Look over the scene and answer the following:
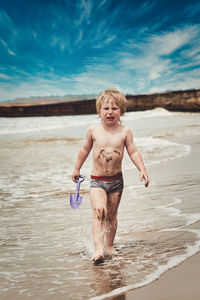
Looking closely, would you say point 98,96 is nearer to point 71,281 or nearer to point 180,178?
point 71,281

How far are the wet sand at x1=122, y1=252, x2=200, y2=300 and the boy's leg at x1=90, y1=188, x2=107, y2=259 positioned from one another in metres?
0.41

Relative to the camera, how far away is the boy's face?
2.13 metres

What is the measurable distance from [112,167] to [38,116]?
742 inches

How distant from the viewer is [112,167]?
7.02ft

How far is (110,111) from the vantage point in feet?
6.96

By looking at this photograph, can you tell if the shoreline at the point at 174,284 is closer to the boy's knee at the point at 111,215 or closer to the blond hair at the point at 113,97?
the boy's knee at the point at 111,215

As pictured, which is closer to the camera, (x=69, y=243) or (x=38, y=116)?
(x=69, y=243)

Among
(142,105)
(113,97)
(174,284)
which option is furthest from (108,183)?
(142,105)

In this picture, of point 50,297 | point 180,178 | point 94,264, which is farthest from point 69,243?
point 180,178

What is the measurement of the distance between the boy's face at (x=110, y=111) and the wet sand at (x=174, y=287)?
1024 mm

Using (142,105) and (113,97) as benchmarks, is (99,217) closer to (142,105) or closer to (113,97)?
(113,97)

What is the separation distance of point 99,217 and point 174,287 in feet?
2.16

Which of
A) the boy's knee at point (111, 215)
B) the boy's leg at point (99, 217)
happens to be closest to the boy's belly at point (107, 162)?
the boy's leg at point (99, 217)

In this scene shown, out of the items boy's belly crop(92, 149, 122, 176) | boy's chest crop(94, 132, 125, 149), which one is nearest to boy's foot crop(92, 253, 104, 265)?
boy's belly crop(92, 149, 122, 176)
